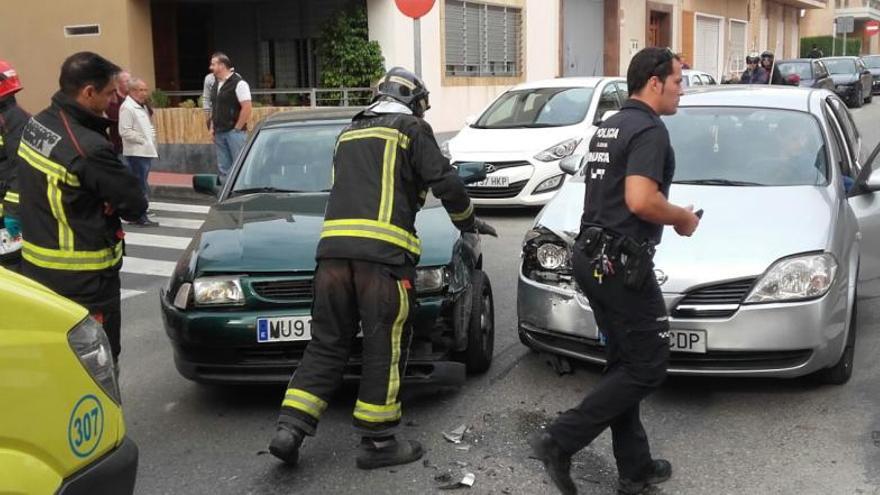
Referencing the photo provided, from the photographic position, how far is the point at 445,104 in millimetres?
18641

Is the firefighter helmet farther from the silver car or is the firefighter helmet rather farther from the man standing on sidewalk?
the man standing on sidewalk

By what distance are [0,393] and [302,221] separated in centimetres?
308

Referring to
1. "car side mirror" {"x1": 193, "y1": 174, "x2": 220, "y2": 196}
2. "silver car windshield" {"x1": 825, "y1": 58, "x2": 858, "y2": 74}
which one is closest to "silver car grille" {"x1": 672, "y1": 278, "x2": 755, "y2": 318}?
"car side mirror" {"x1": 193, "y1": 174, "x2": 220, "y2": 196}

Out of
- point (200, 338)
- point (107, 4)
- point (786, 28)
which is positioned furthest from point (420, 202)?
point (786, 28)

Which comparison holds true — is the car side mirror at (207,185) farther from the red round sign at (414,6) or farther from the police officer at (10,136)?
the red round sign at (414,6)

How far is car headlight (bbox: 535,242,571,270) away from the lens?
4.98 m

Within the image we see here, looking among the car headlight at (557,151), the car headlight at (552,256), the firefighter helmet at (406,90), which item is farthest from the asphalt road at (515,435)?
the car headlight at (557,151)

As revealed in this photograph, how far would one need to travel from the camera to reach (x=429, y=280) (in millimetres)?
4734

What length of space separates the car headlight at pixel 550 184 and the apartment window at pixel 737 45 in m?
29.8

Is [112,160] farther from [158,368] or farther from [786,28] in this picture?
[786,28]

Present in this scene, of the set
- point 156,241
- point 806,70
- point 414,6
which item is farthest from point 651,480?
point 806,70

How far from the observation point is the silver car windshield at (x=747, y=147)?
18.2 ft

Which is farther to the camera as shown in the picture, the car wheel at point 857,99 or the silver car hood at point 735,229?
the car wheel at point 857,99

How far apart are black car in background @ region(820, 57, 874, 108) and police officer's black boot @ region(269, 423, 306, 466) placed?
92.2ft
